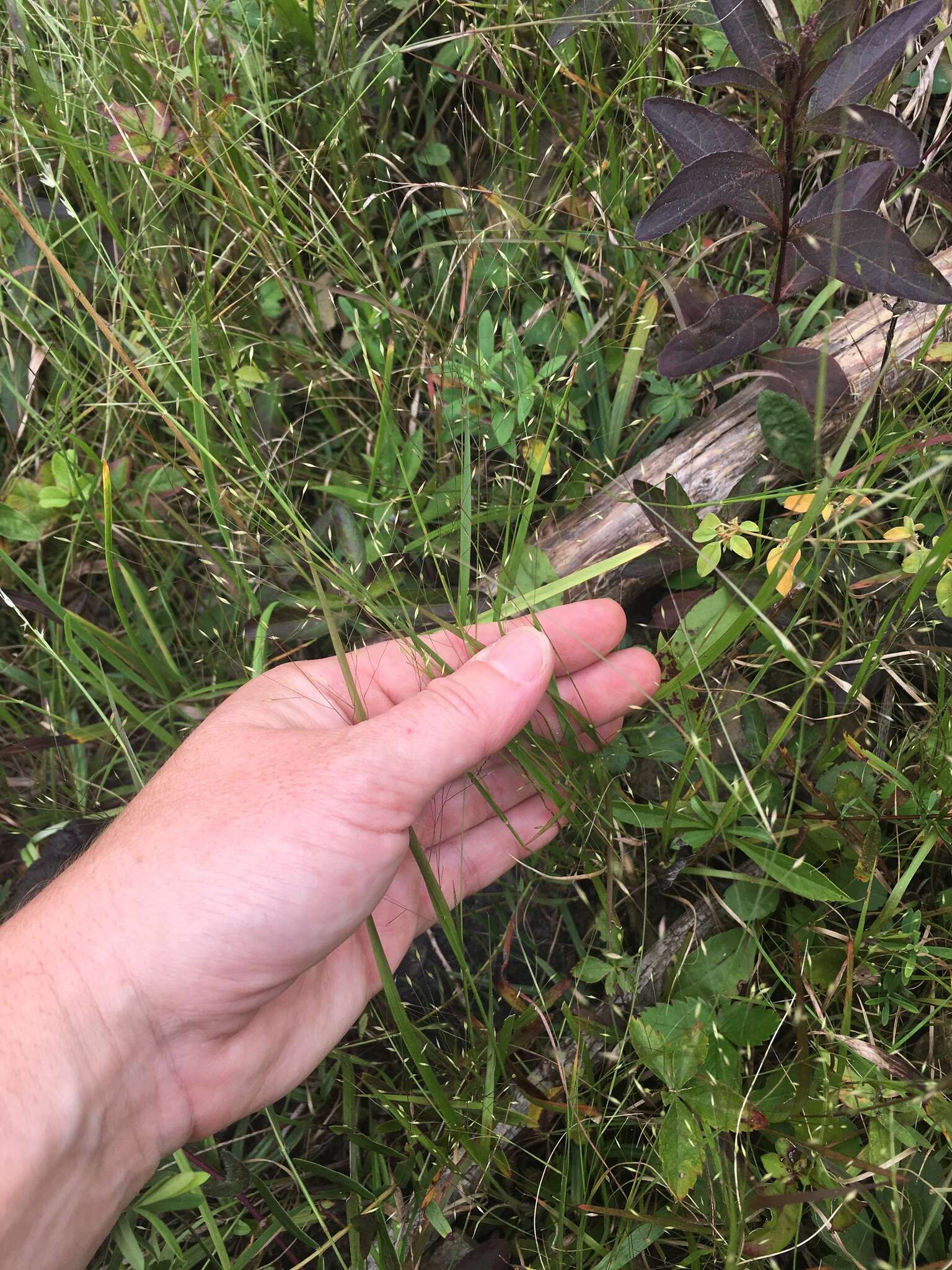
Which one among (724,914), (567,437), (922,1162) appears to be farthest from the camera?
(567,437)

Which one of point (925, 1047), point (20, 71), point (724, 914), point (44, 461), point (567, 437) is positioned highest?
point (20, 71)

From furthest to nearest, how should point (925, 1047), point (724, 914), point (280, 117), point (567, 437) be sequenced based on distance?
point (280, 117) → point (567, 437) → point (724, 914) → point (925, 1047)

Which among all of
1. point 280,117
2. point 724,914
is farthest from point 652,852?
point 280,117

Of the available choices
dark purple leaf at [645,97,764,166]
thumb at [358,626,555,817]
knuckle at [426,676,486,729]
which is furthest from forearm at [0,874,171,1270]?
dark purple leaf at [645,97,764,166]

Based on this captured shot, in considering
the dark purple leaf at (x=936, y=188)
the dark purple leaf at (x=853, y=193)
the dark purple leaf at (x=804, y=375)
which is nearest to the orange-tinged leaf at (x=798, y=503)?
the dark purple leaf at (x=804, y=375)

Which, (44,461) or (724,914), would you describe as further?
(44,461)

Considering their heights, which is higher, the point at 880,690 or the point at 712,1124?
the point at 880,690

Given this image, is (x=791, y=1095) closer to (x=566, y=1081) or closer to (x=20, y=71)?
(x=566, y=1081)
